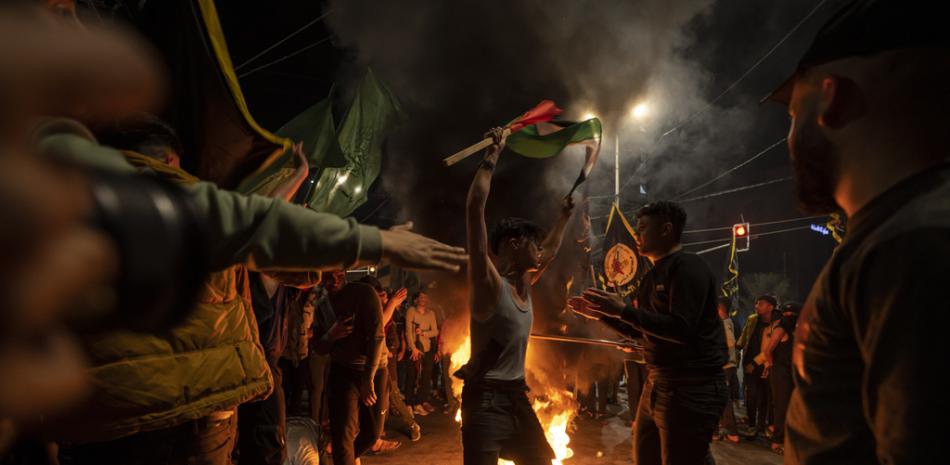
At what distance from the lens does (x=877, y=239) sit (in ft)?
3.96

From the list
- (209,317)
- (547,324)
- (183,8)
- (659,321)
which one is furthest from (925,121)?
(547,324)

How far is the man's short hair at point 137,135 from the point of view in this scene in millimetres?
2004

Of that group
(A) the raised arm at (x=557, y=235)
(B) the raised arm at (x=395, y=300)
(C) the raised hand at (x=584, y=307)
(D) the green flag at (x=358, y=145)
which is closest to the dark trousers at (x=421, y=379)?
(B) the raised arm at (x=395, y=300)

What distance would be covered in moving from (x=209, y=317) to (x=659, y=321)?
3.08 metres

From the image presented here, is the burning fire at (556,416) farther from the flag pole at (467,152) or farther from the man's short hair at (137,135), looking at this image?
the man's short hair at (137,135)

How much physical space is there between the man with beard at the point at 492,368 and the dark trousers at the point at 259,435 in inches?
57.4

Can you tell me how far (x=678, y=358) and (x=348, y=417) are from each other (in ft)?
11.1

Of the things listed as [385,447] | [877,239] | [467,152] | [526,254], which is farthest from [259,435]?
[385,447]

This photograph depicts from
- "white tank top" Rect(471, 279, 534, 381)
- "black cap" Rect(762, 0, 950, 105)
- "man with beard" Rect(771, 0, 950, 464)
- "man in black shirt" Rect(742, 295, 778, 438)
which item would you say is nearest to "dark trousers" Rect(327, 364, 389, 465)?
"white tank top" Rect(471, 279, 534, 381)

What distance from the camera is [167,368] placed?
1778 millimetres

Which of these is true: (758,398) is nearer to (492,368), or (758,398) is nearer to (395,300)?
(395,300)

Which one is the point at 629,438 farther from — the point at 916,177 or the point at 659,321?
the point at 916,177

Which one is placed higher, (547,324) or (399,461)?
(547,324)

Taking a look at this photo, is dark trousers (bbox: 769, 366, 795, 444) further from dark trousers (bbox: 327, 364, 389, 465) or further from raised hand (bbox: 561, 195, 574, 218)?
dark trousers (bbox: 327, 364, 389, 465)
